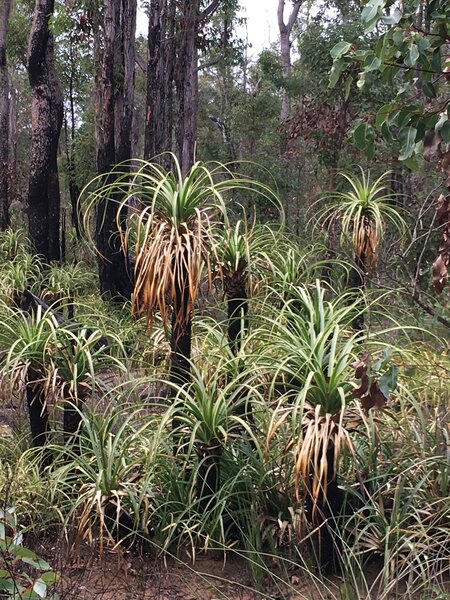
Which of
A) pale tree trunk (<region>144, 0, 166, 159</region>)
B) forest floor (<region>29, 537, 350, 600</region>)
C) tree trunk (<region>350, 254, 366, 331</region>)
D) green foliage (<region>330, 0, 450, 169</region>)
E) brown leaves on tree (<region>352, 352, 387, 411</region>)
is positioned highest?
pale tree trunk (<region>144, 0, 166, 159</region>)

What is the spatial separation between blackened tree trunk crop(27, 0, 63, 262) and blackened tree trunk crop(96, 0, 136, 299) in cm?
69

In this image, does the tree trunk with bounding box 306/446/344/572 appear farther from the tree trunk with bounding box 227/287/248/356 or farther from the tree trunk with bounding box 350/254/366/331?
the tree trunk with bounding box 350/254/366/331

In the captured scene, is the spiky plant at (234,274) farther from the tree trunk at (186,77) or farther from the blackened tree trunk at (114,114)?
the tree trunk at (186,77)

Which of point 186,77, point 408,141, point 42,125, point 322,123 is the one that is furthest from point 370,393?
point 186,77

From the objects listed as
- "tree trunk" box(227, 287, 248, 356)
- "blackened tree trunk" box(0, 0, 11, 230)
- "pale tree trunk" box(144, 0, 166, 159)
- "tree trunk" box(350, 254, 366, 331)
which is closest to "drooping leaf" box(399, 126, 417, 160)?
"tree trunk" box(227, 287, 248, 356)

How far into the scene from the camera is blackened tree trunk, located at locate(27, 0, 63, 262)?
35.7 ft

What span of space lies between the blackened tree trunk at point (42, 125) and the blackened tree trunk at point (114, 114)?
0.69 metres

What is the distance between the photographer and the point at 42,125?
1114 cm

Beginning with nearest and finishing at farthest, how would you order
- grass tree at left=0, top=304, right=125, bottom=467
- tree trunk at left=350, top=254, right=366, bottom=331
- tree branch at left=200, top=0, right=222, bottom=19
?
1. grass tree at left=0, top=304, right=125, bottom=467
2. tree trunk at left=350, top=254, right=366, bottom=331
3. tree branch at left=200, top=0, right=222, bottom=19

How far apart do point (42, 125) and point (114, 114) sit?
110cm

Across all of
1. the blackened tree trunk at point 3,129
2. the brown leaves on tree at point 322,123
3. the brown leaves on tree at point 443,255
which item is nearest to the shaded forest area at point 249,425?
the brown leaves on tree at point 443,255

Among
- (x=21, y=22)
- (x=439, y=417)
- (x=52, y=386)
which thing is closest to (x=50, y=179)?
(x=52, y=386)

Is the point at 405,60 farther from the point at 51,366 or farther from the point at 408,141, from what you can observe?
the point at 51,366

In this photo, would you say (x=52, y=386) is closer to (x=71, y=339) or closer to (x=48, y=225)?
(x=71, y=339)
